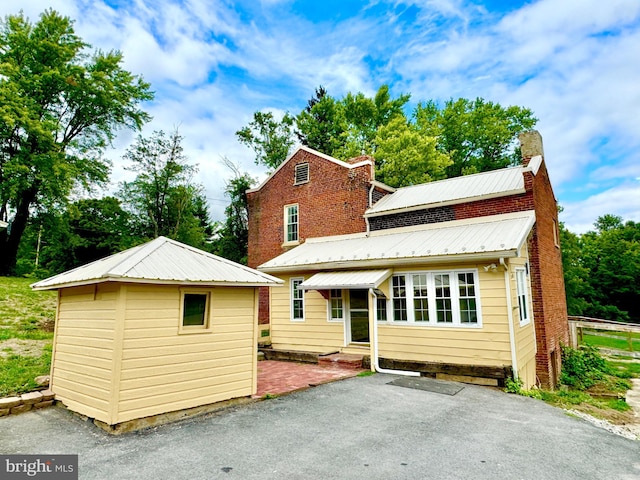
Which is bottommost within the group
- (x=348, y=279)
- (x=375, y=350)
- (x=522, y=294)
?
(x=375, y=350)

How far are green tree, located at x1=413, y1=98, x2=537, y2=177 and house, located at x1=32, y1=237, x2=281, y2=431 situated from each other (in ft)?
81.0

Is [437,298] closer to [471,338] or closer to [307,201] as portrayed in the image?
[471,338]

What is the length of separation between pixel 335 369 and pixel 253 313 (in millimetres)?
3740

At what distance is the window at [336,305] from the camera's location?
35.6 ft

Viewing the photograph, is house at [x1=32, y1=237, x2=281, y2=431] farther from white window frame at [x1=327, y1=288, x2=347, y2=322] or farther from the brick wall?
the brick wall

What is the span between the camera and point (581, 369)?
1204cm

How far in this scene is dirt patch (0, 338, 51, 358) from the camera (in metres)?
8.94

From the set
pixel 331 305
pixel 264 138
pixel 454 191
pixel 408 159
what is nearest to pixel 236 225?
pixel 264 138

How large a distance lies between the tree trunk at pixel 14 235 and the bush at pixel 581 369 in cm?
2726

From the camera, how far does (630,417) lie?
793 cm

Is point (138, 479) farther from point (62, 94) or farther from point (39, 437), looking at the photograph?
point (62, 94)

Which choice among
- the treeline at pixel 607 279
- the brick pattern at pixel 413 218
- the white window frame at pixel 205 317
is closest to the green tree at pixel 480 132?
the treeline at pixel 607 279

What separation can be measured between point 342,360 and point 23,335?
985 cm

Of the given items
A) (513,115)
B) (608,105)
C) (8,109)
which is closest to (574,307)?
(513,115)
